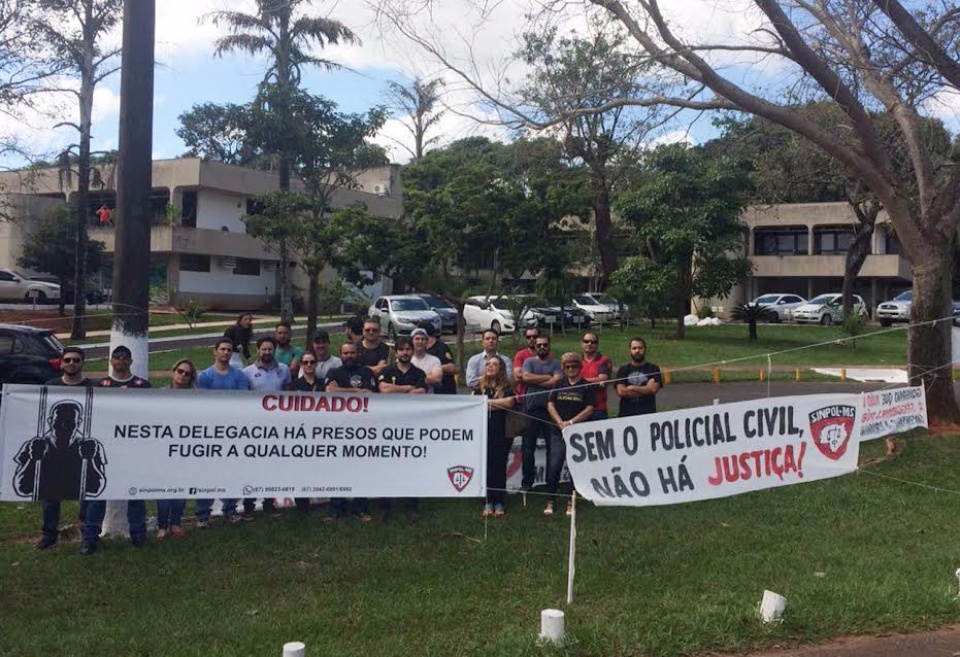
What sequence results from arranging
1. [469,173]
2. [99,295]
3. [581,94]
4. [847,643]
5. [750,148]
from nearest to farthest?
[847,643] < [581,94] < [469,173] < [750,148] < [99,295]

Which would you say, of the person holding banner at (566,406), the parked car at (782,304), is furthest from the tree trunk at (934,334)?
the parked car at (782,304)

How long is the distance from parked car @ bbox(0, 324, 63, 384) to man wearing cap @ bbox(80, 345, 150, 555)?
896 cm

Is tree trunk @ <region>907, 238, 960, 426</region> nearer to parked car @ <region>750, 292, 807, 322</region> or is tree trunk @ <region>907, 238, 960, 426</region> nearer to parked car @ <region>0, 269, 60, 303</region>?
parked car @ <region>750, 292, 807, 322</region>

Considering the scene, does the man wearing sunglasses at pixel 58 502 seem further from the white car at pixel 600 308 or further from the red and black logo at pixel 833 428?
the white car at pixel 600 308

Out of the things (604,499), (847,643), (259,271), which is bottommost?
(847,643)

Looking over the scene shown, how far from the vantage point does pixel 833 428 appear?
27.5 ft

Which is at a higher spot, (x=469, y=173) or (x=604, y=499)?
(x=469, y=173)

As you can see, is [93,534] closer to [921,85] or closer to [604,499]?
[604,499]

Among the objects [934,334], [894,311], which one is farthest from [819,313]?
→ [934,334]

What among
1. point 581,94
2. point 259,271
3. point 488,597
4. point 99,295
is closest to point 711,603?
point 488,597

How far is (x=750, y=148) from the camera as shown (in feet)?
74.8

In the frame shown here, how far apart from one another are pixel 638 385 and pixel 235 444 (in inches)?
154

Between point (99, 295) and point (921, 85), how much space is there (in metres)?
33.7

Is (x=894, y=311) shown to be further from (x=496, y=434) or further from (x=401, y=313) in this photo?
(x=496, y=434)
